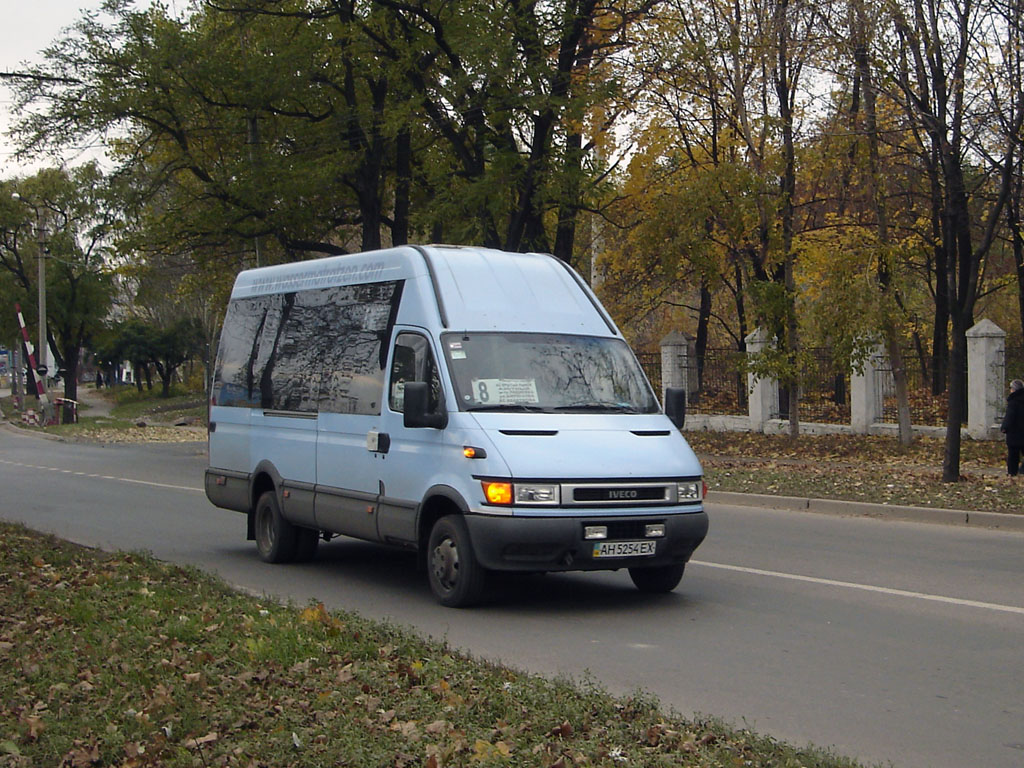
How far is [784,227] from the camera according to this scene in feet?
90.0

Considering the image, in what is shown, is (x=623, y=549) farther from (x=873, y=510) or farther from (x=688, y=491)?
(x=873, y=510)

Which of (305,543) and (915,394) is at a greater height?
(915,394)

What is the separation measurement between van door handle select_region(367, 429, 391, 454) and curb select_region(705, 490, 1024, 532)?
802 cm

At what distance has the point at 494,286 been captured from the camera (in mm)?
10391

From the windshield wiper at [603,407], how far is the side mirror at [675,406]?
0.66m

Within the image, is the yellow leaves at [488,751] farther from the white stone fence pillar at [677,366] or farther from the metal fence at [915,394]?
the white stone fence pillar at [677,366]

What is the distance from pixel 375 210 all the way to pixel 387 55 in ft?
15.0

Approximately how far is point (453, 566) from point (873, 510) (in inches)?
328

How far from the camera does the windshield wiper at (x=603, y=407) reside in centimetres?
963

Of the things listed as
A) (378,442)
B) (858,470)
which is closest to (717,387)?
(858,470)

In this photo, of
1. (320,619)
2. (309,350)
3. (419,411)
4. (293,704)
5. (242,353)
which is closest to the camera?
(293,704)

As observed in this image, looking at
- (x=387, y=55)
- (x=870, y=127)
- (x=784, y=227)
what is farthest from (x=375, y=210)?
(x=870, y=127)

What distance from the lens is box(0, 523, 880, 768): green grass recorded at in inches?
217

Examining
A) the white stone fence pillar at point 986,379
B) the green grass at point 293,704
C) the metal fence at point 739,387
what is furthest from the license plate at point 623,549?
the white stone fence pillar at point 986,379
